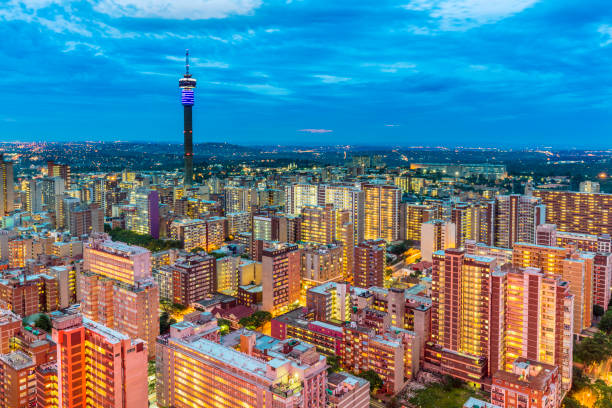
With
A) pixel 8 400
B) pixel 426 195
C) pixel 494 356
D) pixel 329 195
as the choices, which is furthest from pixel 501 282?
pixel 426 195

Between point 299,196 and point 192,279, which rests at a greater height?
point 299,196

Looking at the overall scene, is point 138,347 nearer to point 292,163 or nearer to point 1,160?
point 1,160

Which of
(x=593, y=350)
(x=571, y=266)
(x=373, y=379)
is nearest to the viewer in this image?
(x=373, y=379)

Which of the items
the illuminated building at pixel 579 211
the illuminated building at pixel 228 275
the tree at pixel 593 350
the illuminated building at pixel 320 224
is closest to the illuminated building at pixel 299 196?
the illuminated building at pixel 320 224

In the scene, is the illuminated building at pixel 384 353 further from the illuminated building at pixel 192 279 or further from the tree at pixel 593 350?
the illuminated building at pixel 192 279

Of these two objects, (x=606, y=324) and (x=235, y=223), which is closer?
(x=606, y=324)

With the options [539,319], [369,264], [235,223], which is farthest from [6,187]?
[539,319]

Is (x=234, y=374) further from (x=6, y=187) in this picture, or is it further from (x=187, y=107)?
(x=187, y=107)
